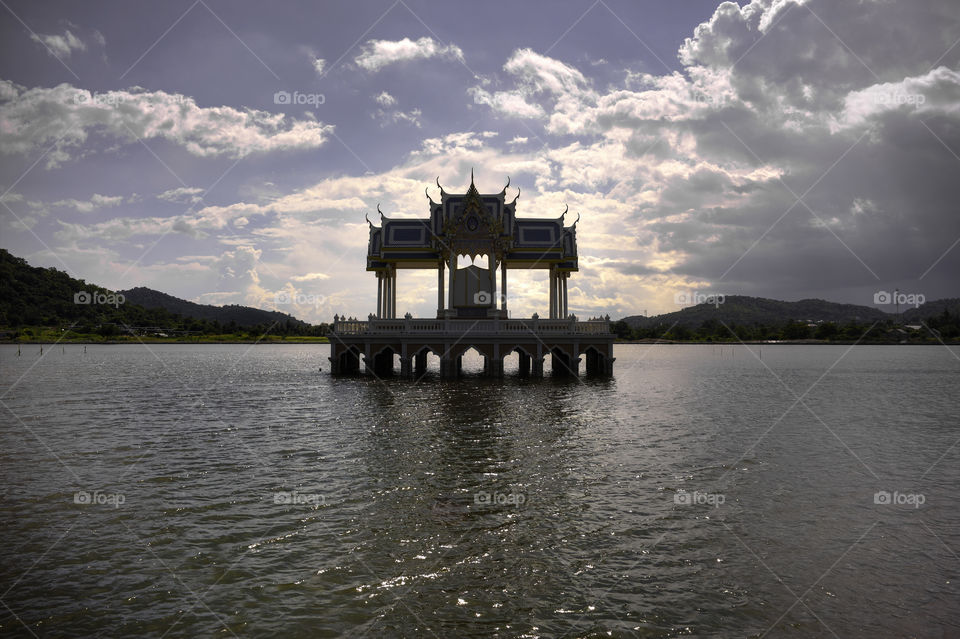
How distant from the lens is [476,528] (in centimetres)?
998

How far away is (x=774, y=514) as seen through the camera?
11.1 m

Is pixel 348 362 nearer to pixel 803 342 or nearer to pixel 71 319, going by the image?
pixel 71 319

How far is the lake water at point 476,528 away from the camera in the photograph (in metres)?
7.06

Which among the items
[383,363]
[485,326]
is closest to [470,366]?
[383,363]

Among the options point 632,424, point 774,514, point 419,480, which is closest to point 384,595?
point 419,480

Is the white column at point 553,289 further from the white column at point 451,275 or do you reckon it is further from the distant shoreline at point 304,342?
the distant shoreline at point 304,342

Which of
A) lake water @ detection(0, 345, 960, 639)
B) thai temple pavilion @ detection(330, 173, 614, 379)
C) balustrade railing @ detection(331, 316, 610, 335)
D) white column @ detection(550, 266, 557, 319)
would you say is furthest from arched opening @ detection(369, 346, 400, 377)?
lake water @ detection(0, 345, 960, 639)

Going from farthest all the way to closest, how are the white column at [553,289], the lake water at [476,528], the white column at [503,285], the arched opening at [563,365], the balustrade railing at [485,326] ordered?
the white column at [553,289] < the white column at [503,285] < the arched opening at [563,365] < the balustrade railing at [485,326] < the lake water at [476,528]

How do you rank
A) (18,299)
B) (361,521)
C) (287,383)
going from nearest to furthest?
(361,521), (287,383), (18,299)

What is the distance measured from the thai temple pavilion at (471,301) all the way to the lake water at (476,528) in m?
17.2

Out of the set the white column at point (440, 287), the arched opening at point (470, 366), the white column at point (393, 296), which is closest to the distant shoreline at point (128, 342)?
the arched opening at point (470, 366)

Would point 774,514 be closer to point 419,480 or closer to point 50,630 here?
point 419,480

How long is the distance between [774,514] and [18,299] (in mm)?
194515

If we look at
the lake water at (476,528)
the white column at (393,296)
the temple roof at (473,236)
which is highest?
the temple roof at (473,236)
